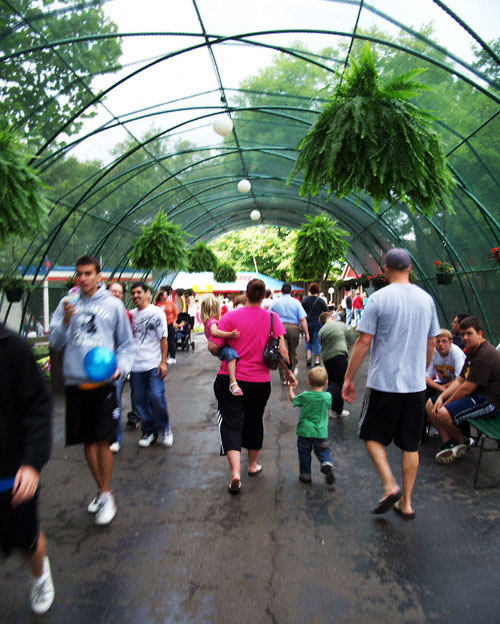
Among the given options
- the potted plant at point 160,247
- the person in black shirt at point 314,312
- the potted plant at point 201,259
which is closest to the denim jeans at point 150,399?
the person in black shirt at point 314,312

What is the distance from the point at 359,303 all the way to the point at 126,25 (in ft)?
49.5

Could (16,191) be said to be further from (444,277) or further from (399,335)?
(444,277)

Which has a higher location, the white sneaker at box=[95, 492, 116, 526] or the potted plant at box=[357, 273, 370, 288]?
the potted plant at box=[357, 273, 370, 288]

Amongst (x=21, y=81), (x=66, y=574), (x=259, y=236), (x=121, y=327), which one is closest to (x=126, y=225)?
(x=21, y=81)

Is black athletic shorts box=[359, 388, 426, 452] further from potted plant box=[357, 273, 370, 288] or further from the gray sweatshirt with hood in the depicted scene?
potted plant box=[357, 273, 370, 288]

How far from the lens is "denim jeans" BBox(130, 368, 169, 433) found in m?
5.55

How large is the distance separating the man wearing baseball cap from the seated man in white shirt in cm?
175

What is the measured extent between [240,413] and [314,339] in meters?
7.13

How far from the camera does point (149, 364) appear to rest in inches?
218

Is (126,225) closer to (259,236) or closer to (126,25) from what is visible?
(126,25)

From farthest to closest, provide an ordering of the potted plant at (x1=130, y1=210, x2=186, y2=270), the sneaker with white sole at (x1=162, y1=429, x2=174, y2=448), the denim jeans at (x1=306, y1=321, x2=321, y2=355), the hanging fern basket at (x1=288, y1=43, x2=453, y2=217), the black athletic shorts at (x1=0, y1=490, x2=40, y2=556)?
the potted plant at (x1=130, y1=210, x2=186, y2=270)
the denim jeans at (x1=306, y1=321, x2=321, y2=355)
the sneaker with white sole at (x1=162, y1=429, x2=174, y2=448)
the hanging fern basket at (x1=288, y1=43, x2=453, y2=217)
the black athletic shorts at (x1=0, y1=490, x2=40, y2=556)

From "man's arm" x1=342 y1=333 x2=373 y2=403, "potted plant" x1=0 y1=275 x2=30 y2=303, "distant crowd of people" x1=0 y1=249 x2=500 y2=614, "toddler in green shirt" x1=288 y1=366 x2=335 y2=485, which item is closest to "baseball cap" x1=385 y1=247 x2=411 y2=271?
"distant crowd of people" x1=0 y1=249 x2=500 y2=614

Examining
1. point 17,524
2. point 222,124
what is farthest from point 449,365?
point 222,124

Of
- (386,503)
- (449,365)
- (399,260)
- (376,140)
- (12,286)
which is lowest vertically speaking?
(386,503)
